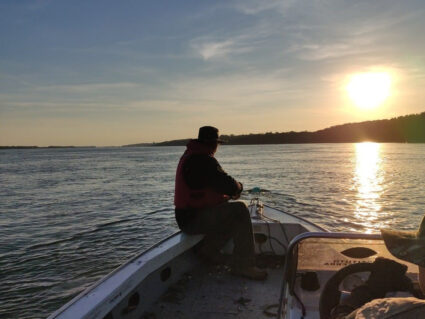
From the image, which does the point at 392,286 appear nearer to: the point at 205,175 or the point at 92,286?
the point at 92,286

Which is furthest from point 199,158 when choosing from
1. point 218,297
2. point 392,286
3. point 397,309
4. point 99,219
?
point 99,219

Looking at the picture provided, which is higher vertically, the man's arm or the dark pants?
the man's arm

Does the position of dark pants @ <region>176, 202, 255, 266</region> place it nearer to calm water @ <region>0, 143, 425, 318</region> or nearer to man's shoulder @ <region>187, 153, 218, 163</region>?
man's shoulder @ <region>187, 153, 218, 163</region>

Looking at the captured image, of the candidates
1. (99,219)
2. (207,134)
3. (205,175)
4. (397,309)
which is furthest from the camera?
(99,219)

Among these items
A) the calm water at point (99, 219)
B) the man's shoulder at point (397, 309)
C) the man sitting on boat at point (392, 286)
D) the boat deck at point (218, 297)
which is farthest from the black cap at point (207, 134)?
the calm water at point (99, 219)

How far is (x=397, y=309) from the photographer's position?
4.08 feet

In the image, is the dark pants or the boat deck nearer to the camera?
the boat deck

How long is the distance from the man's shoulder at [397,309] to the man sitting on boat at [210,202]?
3.57 metres

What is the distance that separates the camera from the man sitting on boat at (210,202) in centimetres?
487

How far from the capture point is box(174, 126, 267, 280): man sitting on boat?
487 cm

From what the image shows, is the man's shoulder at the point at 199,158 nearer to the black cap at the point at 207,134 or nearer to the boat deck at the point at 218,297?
the black cap at the point at 207,134

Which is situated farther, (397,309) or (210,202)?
(210,202)

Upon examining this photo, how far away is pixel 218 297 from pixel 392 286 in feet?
8.75

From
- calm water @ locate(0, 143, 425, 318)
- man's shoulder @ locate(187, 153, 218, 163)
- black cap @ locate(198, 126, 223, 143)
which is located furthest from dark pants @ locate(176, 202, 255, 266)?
calm water @ locate(0, 143, 425, 318)
